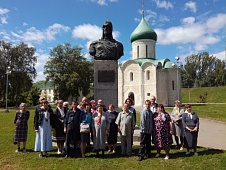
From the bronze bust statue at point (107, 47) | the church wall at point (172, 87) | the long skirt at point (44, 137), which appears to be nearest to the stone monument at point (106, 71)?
the bronze bust statue at point (107, 47)

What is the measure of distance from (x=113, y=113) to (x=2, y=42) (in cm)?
3555

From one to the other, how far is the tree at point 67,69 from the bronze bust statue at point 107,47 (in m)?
27.5

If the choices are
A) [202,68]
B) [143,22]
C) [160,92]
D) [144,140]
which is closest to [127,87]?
[160,92]

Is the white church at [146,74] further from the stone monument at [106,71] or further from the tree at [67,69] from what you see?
the stone monument at [106,71]

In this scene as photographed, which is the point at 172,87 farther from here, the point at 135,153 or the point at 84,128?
the point at 84,128

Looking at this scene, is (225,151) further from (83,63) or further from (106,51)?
(83,63)

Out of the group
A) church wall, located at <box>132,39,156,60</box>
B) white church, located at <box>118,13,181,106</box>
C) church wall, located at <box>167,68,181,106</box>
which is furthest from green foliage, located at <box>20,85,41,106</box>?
church wall, located at <box>167,68,181,106</box>

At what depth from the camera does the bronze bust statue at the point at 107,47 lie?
9461 millimetres

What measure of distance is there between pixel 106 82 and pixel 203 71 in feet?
220

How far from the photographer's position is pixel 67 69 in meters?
39.0

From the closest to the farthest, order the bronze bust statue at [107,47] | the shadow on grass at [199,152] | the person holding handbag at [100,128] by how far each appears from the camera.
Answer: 1. the person holding handbag at [100,128]
2. the shadow on grass at [199,152]
3. the bronze bust statue at [107,47]

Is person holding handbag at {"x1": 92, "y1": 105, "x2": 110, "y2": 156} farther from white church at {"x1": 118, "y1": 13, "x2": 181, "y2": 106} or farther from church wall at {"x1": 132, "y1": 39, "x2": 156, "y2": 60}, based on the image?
church wall at {"x1": 132, "y1": 39, "x2": 156, "y2": 60}

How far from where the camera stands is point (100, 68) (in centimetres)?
940

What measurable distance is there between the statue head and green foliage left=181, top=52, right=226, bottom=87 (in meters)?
63.4
